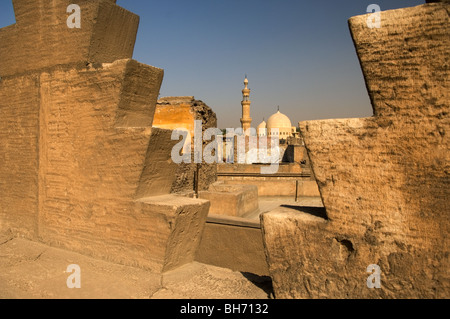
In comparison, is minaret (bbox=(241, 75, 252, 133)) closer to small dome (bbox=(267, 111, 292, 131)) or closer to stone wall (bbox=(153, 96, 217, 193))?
small dome (bbox=(267, 111, 292, 131))

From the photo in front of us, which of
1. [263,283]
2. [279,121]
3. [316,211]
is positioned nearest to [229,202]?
[263,283]

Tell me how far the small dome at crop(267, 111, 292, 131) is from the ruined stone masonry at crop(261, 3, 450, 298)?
3925 centimetres

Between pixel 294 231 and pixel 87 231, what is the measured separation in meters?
1.86

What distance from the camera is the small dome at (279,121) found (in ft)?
134

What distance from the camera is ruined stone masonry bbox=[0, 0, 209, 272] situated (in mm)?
2592

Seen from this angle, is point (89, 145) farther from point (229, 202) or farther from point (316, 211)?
point (229, 202)

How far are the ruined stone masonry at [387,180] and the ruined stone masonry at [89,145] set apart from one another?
42.4 inches

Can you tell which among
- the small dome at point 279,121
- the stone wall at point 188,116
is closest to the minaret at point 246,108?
the small dome at point 279,121

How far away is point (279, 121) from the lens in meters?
41.0

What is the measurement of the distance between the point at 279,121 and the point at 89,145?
1547 inches

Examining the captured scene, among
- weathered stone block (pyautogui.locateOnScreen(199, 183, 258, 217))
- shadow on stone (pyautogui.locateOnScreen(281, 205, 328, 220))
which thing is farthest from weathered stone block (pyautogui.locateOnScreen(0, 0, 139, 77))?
weathered stone block (pyautogui.locateOnScreen(199, 183, 258, 217))

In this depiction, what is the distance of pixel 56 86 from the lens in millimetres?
3105
